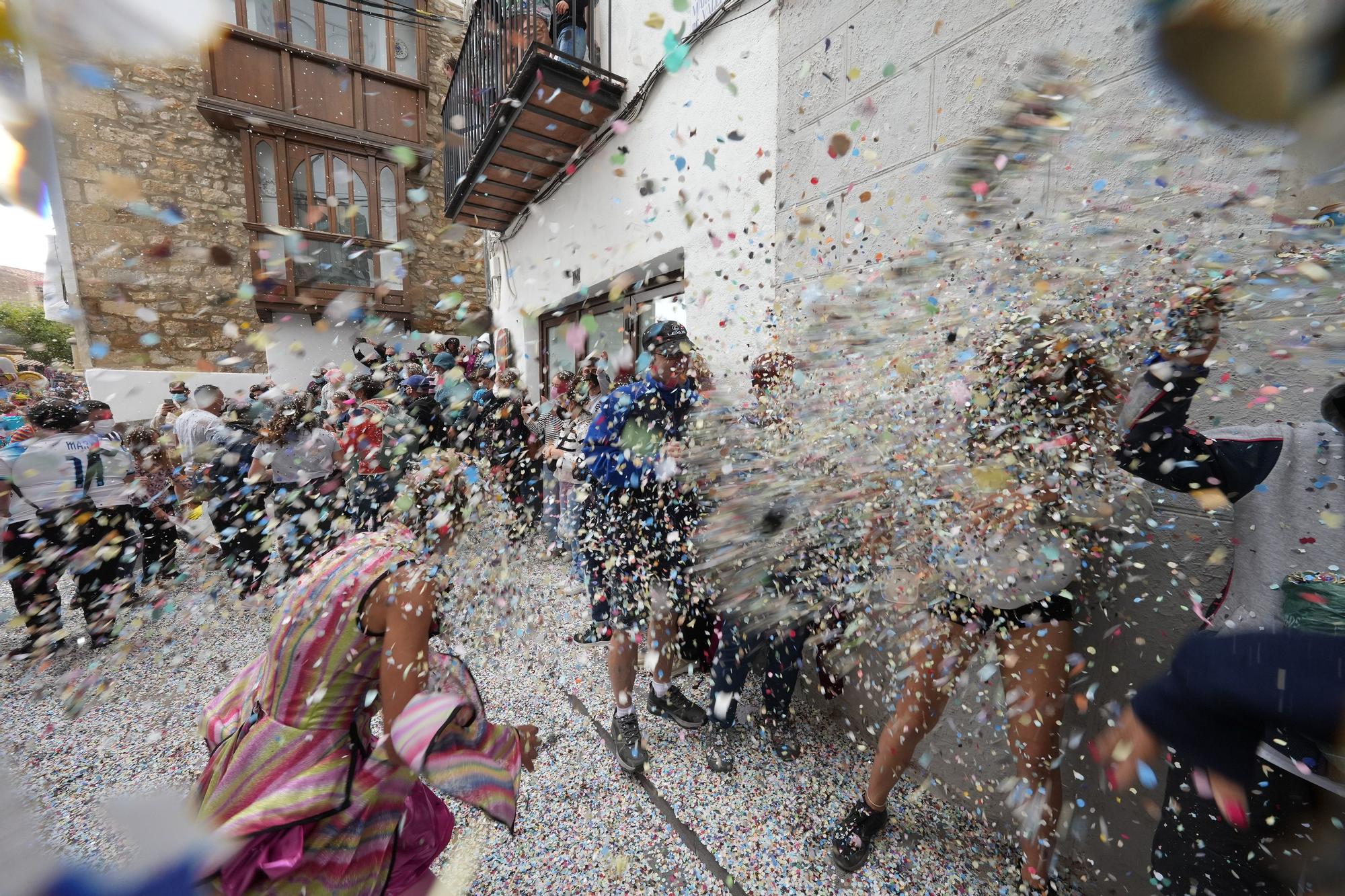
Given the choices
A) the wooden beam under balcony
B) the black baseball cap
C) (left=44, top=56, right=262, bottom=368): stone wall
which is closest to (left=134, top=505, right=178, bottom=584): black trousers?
(left=44, top=56, right=262, bottom=368): stone wall

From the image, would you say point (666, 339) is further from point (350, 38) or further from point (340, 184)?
point (350, 38)

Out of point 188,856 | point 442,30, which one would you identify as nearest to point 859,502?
point 188,856

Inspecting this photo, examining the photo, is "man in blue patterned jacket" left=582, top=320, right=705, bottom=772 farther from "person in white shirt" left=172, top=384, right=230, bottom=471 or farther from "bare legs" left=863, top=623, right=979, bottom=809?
"person in white shirt" left=172, top=384, right=230, bottom=471

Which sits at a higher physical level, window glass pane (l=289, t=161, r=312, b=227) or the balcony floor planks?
window glass pane (l=289, t=161, r=312, b=227)

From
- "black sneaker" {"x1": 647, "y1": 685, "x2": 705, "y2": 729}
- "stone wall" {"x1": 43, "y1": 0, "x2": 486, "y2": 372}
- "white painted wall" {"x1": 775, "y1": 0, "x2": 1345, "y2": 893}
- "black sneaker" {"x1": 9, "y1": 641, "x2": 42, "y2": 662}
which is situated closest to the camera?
"white painted wall" {"x1": 775, "y1": 0, "x2": 1345, "y2": 893}

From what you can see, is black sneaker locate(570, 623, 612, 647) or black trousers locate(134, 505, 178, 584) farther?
black trousers locate(134, 505, 178, 584)

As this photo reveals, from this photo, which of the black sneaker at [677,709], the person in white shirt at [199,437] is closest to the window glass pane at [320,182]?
the person in white shirt at [199,437]

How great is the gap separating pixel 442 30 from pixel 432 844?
11.5 meters

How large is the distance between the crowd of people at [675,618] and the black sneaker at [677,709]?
0.01 metres

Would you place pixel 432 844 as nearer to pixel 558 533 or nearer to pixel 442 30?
pixel 558 533

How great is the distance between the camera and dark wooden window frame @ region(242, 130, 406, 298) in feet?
26.7

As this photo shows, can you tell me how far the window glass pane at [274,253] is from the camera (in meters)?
8.17

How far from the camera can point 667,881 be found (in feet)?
5.43

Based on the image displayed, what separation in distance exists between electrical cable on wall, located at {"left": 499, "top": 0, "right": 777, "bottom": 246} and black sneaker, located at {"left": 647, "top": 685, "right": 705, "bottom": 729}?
3596mm
